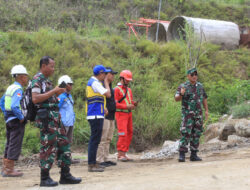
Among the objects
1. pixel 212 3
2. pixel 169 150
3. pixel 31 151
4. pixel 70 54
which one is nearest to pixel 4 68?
pixel 70 54

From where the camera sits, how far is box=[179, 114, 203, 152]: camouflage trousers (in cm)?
599

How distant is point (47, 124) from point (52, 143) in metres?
0.24

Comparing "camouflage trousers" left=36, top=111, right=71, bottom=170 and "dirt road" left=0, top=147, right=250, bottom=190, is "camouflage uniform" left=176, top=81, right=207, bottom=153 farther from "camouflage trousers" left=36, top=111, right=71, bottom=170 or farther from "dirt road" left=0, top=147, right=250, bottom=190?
"camouflage trousers" left=36, top=111, right=71, bottom=170

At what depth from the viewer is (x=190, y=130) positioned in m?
5.98

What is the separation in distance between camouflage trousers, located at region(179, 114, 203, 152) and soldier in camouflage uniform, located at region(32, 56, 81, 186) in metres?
2.49

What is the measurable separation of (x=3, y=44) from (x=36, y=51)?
1028mm

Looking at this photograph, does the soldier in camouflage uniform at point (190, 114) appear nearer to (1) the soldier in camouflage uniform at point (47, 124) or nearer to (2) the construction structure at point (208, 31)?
(1) the soldier in camouflage uniform at point (47, 124)

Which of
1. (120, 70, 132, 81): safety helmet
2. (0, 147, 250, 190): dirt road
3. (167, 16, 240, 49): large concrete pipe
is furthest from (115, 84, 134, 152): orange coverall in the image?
(167, 16, 240, 49): large concrete pipe

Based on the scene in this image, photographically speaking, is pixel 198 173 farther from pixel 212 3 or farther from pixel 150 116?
pixel 212 3

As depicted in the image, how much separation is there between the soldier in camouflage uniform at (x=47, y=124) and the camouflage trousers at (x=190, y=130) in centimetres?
249

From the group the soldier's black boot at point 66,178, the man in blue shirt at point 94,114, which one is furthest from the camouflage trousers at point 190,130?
the soldier's black boot at point 66,178

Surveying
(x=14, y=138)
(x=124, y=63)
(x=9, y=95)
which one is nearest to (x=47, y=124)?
(x=14, y=138)

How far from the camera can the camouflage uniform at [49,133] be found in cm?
403

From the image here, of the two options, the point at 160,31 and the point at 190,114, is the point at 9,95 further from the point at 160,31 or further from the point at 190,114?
the point at 160,31
